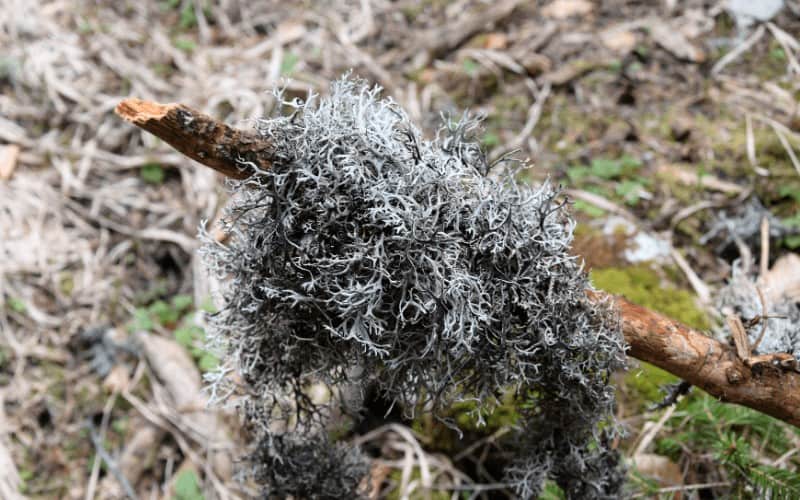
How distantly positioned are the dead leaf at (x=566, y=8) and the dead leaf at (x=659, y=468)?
245 centimetres

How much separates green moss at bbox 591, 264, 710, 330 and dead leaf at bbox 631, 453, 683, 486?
48 centimetres

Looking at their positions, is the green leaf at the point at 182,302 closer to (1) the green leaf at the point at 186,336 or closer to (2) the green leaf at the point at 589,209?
(1) the green leaf at the point at 186,336

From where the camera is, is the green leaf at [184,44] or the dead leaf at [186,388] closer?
the dead leaf at [186,388]

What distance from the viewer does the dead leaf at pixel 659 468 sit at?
1.62 m

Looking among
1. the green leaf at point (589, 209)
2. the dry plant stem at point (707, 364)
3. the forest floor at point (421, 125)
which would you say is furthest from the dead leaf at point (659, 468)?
the green leaf at point (589, 209)

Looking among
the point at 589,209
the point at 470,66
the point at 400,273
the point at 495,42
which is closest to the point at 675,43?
the point at 495,42

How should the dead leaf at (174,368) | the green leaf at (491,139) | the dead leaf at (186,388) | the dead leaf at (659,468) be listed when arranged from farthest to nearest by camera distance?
the green leaf at (491,139), the dead leaf at (174,368), the dead leaf at (186,388), the dead leaf at (659,468)

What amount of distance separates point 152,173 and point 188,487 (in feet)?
5.04

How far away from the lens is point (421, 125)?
9.46 feet

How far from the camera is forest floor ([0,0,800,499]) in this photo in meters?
1.96

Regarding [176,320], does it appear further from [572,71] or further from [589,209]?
[572,71]

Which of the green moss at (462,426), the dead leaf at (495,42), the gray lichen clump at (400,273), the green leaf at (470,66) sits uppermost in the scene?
the gray lichen clump at (400,273)

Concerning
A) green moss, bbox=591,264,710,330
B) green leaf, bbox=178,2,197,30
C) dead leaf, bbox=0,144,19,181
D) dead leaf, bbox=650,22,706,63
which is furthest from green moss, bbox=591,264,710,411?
green leaf, bbox=178,2,197,30

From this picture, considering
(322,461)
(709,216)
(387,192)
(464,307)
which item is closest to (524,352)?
(464,307)
